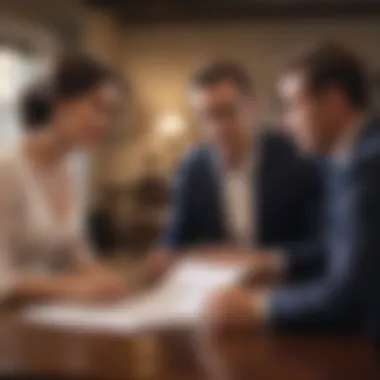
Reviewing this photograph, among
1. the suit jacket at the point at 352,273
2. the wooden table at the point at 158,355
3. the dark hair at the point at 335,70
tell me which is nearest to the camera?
the wooden table at the point at 158,355

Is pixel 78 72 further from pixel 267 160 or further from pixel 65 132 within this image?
pixel 267 160

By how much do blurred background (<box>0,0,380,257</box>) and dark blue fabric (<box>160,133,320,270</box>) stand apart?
33 millimetres

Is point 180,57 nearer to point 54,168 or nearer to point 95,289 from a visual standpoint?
point 54,168

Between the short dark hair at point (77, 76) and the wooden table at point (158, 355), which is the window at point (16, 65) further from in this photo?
the wooden table at point (158, 355)

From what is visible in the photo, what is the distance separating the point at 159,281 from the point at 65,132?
→ 0.32 metres

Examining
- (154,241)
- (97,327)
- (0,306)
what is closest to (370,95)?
(154,241)

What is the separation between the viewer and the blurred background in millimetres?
1449

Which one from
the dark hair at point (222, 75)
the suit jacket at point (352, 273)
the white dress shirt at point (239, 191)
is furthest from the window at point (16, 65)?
the suit jacket at point (352, 273)

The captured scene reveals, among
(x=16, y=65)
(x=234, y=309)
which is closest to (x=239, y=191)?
(x=234, y=309)

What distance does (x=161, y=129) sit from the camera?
148cm

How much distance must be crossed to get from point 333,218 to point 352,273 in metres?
0.19

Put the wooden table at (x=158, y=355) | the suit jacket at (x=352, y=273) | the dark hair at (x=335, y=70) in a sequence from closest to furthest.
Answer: the wooden table at (x=158, y=355) < the suit jacket at (x=352, y=273) < the dark hair at (x=335, y=70)

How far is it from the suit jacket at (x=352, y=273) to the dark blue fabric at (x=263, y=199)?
0.13 m

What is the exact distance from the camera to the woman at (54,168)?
150 centimetres
